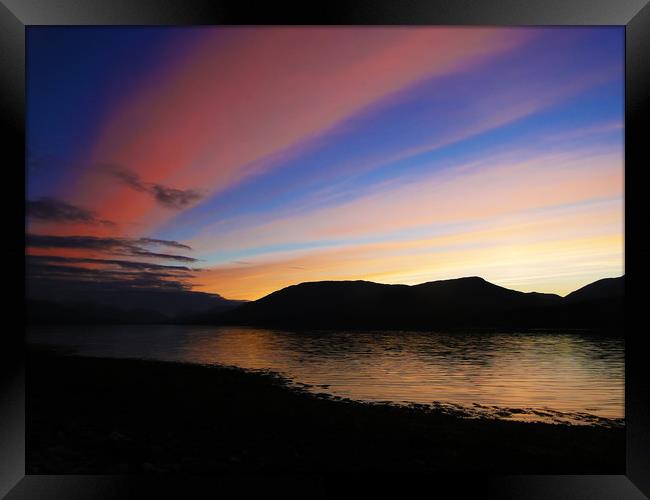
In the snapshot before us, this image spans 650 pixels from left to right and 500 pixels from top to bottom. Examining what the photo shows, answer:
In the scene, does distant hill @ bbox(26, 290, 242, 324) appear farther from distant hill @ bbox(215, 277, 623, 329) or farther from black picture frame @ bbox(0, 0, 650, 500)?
black picture frame @ bbox(0, 0, 650, 500)

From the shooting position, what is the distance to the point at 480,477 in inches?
129

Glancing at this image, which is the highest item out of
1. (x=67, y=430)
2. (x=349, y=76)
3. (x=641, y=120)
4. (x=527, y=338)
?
(x=349, y=76)

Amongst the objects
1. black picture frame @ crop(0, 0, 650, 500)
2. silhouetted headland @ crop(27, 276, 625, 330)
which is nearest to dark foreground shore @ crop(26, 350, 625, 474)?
black picture frame @ crop(0, 0, 650, 500)

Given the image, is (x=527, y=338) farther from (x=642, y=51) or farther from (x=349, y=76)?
(x=642, y=51)

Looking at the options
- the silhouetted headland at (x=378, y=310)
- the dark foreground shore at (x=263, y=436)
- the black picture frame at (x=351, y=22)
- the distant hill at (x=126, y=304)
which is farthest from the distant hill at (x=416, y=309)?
the black picture frame at (x=351, y=22)

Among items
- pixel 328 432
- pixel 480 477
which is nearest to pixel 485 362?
pixel 328 432

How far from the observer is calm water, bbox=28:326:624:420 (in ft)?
33.8

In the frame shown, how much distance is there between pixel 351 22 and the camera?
319 cm

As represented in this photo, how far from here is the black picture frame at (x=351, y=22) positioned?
10.4ft

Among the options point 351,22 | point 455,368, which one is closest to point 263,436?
point 351,22

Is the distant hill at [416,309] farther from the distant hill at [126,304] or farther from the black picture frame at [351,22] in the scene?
the black picture frame at [351,22]

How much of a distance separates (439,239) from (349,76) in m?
7.66

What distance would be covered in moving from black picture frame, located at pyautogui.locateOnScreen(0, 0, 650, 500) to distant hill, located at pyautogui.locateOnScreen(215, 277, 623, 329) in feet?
63.7

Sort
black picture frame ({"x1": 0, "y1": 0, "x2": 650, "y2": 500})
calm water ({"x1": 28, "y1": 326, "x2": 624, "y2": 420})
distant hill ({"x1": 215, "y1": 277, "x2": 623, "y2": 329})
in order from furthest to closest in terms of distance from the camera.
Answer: distant hill ({"x1": 215, "y1": 277, "x2": 623, "y2": 329}), calm water ({"x1": 28, "y1": 326, "x2": 624, "y2": 420}), black picture frame ({"x1": 0, "y1": 0, "x2": 650, "y2": 500})
